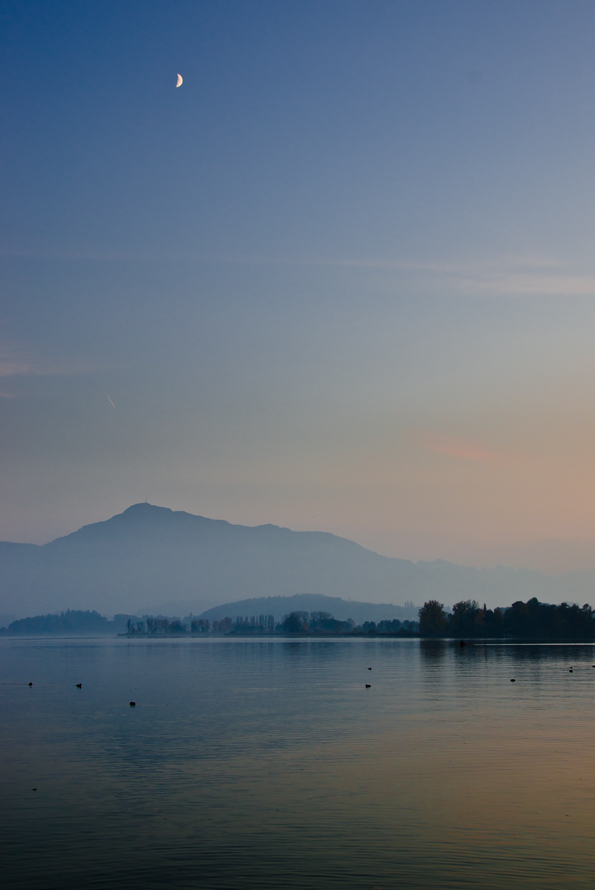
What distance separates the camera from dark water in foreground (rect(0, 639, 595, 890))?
90.8ft

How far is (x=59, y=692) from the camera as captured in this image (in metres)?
102

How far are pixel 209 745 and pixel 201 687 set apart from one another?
174 ft

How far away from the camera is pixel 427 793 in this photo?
129 feet

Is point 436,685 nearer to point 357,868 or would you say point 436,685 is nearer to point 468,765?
point 468,765

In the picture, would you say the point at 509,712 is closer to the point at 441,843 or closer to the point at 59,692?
the point at 441,843

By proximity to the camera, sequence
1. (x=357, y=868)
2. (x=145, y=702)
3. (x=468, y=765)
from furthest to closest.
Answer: (x=145, y=702), (x=468, y=765), (x=357, y=868)

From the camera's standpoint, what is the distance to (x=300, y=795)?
128ft

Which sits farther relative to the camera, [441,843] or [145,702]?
[145,702]

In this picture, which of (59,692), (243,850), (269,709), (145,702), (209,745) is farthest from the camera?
(59,692)

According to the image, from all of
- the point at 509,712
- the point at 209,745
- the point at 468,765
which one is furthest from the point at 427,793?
the point at 509,712

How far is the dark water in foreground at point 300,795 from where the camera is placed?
27.7 metres

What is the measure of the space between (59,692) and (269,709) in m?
37.5

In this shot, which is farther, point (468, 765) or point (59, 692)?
point (59, 692)

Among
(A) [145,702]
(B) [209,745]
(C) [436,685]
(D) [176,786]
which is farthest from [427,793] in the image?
(C) [436,685]
